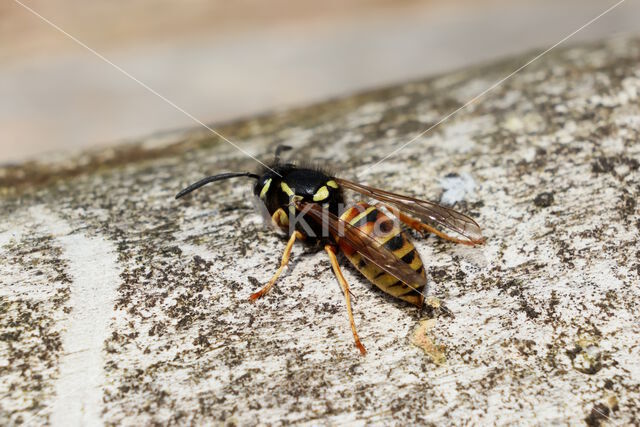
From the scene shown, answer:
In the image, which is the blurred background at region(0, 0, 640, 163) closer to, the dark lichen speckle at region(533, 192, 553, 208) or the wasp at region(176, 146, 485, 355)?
the wasp at region(176, 146, 485, 355)

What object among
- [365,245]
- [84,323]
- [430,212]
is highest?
[430,212]

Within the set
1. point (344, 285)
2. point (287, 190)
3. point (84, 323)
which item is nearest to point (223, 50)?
point (287, 190)

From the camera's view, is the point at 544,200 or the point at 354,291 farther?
the point at 544,200

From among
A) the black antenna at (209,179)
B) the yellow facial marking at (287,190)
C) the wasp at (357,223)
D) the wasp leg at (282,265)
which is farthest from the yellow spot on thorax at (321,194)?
the black antenna at (209,179)

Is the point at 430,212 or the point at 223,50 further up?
the point at 223,50

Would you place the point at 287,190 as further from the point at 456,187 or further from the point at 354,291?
the point at 456,187

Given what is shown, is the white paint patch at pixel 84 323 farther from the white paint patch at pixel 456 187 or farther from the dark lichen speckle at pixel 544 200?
A: the dark lichen speckle at pixel 544 200

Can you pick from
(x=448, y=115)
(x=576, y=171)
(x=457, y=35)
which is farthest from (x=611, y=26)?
(x=576, y=171)
